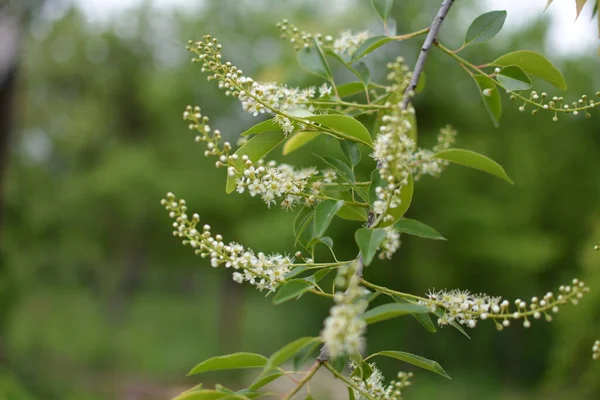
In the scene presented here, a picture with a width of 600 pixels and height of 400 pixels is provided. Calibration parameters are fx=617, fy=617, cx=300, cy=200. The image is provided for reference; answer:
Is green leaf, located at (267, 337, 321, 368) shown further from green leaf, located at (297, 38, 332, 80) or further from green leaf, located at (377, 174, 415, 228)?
green leaf, located at (297, 38, 332, 80)

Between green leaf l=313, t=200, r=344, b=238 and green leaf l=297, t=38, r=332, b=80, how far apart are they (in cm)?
34

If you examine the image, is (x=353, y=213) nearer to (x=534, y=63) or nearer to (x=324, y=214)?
(x=324, y=214)

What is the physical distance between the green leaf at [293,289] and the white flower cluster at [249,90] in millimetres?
266

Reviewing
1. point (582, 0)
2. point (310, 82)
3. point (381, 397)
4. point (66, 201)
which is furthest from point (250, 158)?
point (66, 201)

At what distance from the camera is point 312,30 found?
7.83 m

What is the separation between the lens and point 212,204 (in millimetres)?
9883

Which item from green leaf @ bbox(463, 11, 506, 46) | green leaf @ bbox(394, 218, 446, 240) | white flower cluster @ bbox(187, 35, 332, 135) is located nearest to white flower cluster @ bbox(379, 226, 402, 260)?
green leaf @ bbox(394, 218, 446, 240)

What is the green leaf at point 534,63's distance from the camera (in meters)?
1.24

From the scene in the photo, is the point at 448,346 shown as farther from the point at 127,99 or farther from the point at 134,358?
the point at 127,99

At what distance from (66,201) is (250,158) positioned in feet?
38.1

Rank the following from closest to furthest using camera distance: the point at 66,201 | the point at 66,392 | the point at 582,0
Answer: the point at 582,0 → the point at 66,392 → the point at 66,201

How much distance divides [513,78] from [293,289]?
0.61 metres

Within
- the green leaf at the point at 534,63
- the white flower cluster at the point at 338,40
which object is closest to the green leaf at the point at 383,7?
the white flower cluster at the point at 338,40

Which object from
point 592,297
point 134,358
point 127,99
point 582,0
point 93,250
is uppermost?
point 127,99
